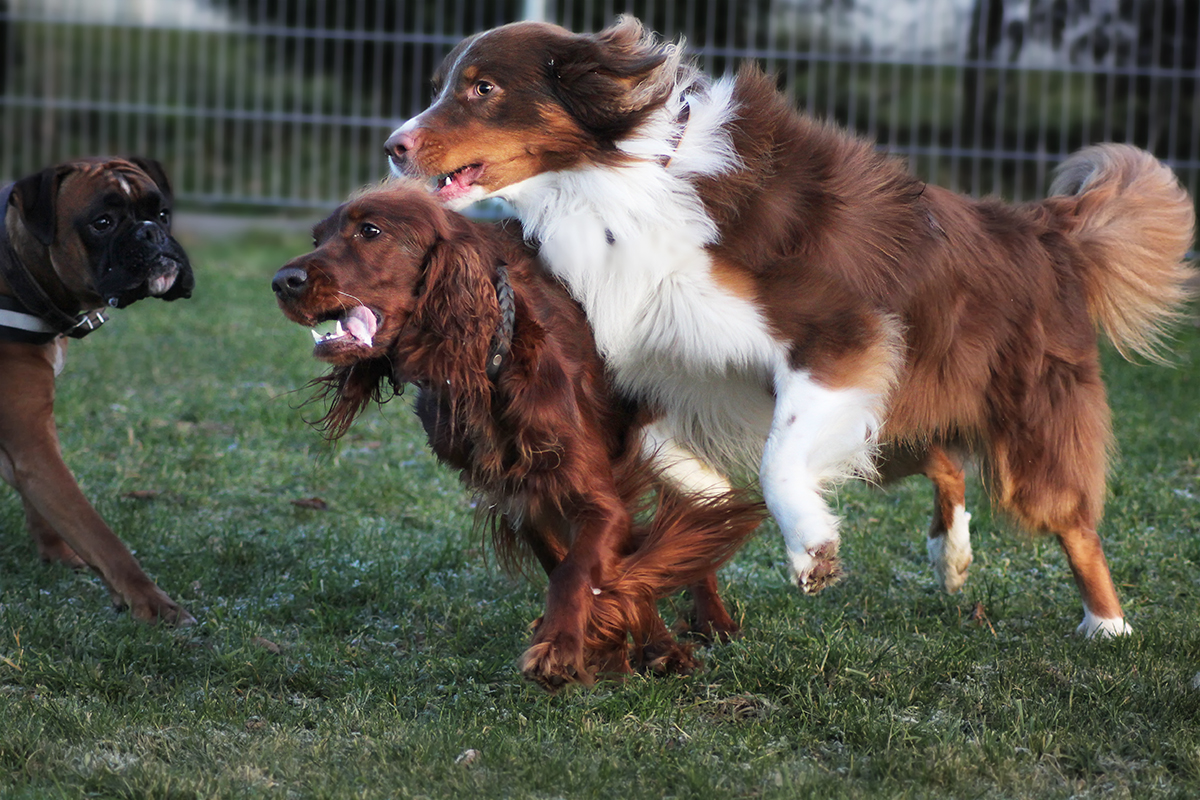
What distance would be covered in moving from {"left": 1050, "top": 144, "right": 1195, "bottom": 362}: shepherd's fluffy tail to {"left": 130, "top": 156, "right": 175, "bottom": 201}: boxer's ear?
298cm

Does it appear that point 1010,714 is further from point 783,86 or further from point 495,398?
point 783,86

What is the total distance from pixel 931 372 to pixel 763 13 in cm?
732

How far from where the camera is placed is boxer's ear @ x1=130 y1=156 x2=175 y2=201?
4.46 m

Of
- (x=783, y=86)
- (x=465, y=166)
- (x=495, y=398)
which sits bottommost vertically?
(x=495, y=398)

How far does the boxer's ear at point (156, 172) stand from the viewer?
175 inches

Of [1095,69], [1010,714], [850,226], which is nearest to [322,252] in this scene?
[850,226]

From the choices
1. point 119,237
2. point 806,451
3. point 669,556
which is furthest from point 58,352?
point 806,451

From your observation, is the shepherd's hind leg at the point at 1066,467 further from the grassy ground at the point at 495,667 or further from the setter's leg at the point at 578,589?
the setter's leg at the point at 578,589

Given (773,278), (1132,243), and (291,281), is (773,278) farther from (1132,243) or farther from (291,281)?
(1132,243)

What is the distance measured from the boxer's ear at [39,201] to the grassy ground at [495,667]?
110 cm

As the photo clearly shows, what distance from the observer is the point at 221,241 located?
11.5 metres

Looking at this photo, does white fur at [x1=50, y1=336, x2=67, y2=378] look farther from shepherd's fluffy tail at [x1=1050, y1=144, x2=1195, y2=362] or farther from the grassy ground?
shepherd's fluffy tail at [x1=1050, y1=144, x2=1195, y2=362]

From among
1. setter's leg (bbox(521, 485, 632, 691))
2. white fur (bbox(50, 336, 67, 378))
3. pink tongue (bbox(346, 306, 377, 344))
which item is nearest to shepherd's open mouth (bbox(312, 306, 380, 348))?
pink tongue (bbox(346, 306, 377, 344))

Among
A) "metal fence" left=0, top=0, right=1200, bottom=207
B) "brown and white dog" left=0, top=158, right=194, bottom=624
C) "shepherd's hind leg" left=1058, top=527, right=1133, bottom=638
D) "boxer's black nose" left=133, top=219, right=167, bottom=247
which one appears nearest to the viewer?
"shepherd's hind leg" left=1058, top=527, right=1133, bottom=638
